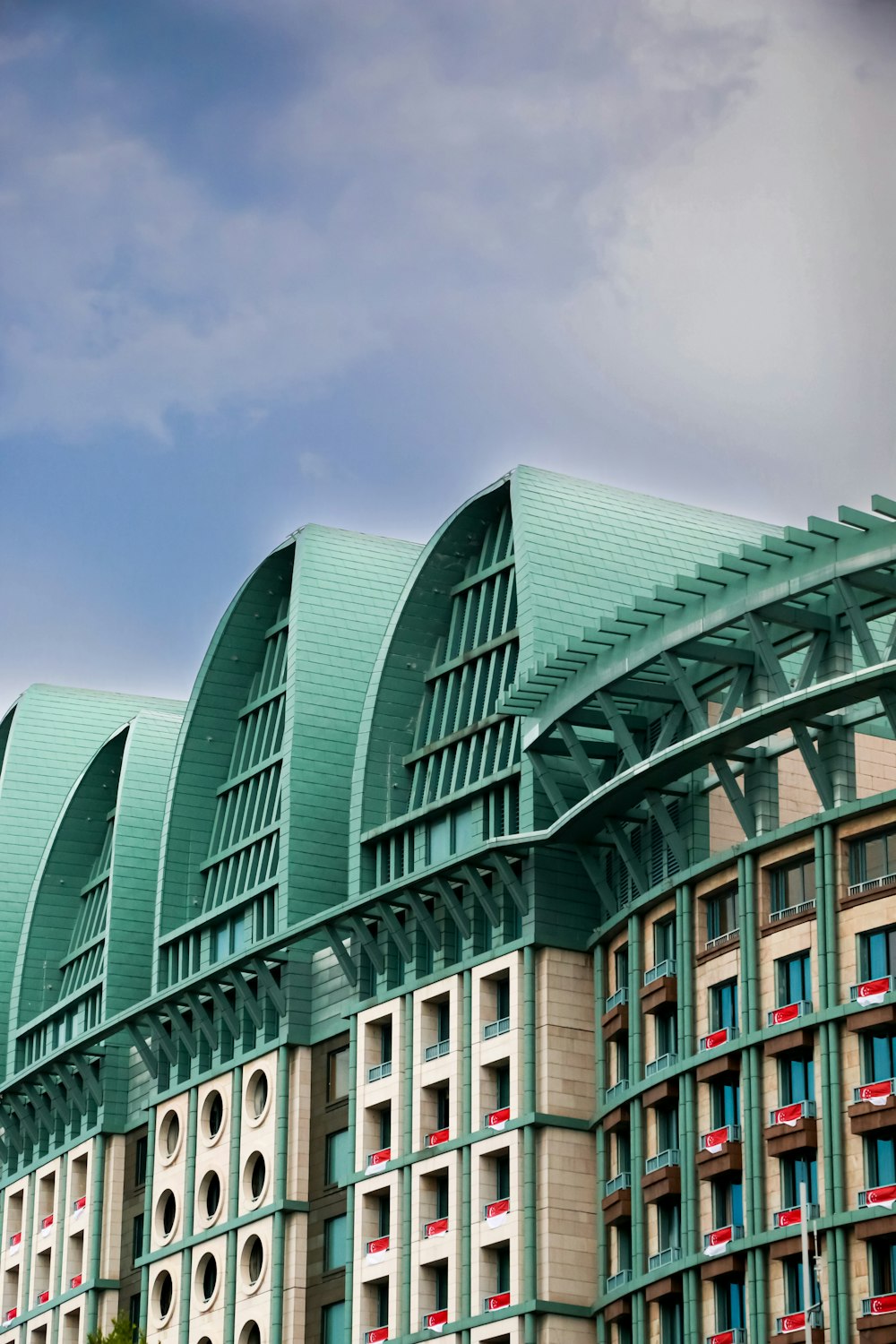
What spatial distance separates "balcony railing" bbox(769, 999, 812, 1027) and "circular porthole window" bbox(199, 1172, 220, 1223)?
34752mm

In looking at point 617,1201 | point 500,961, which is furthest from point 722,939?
point 500,961

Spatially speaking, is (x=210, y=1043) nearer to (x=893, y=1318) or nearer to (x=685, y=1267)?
(x=685, y=1267)

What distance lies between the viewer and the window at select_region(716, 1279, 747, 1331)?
86.2 meters

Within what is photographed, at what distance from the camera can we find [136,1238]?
122 meters

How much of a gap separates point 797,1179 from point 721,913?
409 inches

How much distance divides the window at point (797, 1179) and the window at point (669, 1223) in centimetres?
607

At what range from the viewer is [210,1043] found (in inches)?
4513

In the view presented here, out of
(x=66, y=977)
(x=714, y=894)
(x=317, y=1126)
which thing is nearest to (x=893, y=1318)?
(x=714, y=894)

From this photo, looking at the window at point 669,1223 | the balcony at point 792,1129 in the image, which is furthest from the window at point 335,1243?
the balcony at point 792,1129

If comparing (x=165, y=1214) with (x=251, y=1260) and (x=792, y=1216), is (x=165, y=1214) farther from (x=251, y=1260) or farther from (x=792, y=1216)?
(x=792, y=1216)

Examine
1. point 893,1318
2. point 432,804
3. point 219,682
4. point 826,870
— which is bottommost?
point 893,1318

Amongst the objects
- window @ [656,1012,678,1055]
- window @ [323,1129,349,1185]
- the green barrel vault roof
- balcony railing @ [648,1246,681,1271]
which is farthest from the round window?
the green barrel vault roof

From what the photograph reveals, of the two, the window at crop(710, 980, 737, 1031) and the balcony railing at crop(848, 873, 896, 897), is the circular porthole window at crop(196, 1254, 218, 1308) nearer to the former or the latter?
the window at crop(710, 980, 737, 1031)

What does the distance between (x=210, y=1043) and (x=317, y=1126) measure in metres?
8.54
